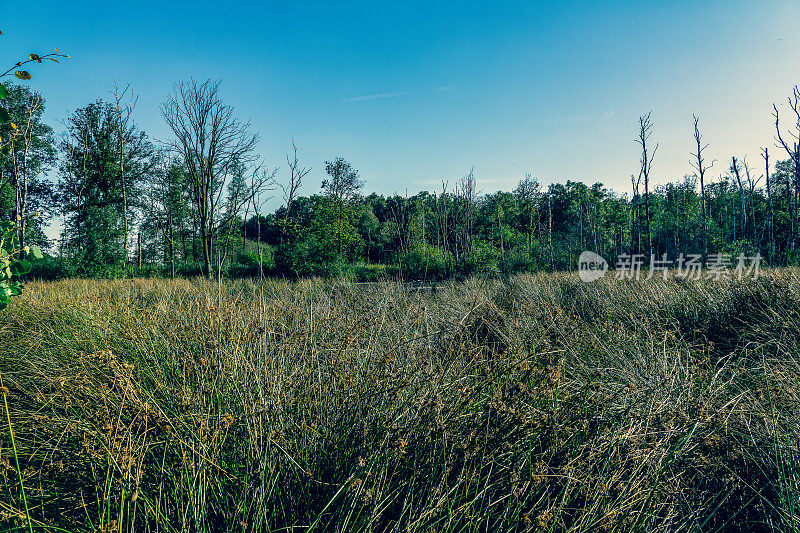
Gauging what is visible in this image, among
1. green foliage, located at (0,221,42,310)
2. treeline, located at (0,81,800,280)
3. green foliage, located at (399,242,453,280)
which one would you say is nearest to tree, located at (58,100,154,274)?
treeline, located at (0,81,800,280)

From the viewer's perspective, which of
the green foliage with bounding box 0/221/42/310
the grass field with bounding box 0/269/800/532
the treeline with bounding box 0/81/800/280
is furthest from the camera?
the treeline with bounding box 0/81/800/280

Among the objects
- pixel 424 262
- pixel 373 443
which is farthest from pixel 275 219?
pixel 373 443

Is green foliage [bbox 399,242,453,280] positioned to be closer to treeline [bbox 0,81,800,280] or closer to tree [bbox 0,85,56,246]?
treeline [bbox 0,81,800,280]

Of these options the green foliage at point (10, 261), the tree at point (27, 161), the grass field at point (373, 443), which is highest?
the tree at point (27, 161)

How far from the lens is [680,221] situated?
32500 mm

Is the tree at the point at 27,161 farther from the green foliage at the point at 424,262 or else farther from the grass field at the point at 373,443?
the grass field at the point at 373,443

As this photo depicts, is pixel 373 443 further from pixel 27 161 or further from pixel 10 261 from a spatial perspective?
pixel 27 161

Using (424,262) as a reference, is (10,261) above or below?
below

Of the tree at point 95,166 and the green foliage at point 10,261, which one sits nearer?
the green foliage at point 10,261

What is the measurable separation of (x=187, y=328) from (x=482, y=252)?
1592 cm

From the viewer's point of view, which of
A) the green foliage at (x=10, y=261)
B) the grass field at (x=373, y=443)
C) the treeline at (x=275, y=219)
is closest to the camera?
the grass field at (x=373, y=443)

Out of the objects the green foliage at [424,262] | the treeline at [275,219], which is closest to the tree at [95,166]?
the treeline at [275,219]

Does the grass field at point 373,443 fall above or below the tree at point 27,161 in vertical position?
below

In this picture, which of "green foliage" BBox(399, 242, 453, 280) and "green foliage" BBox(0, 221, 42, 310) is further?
"green foliage" BBox(399, 242, 453, 280)
